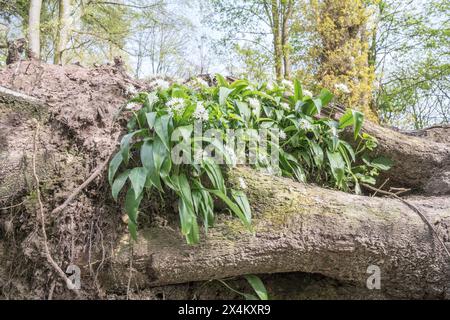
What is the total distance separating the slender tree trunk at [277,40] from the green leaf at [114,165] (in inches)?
232

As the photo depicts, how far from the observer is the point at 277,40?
7.98 metres

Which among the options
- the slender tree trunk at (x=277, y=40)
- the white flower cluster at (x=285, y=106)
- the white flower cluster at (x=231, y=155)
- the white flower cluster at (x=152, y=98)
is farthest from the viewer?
the slender tree trunk at (x=277, y=40)

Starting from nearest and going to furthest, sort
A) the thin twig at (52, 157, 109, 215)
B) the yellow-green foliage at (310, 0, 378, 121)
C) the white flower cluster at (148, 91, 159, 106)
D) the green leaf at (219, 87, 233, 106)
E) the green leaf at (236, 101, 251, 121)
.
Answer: the thin twig at (52, 157, 109, 215)
the white flower cluster at (148, 91, 159, 106)
the green leaf at (219, 87, 233, 106)
the green leaf at (236, 101, 251, 121)
the yellow-green foliage at (310, 0, 378, 121)

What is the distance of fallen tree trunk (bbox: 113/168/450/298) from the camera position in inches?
74.7

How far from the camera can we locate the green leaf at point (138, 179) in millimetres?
1748

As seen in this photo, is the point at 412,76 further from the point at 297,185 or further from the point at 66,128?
the point at 66,128

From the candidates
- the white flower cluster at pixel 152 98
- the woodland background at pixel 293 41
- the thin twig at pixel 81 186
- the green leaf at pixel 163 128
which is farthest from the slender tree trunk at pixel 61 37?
the green leaf at pixel 163 128

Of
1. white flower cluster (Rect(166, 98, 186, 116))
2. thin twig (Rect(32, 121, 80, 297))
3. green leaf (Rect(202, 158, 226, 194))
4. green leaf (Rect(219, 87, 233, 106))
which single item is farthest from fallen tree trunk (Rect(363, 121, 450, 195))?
thin twig (Rect(32, 121, 80, 297))

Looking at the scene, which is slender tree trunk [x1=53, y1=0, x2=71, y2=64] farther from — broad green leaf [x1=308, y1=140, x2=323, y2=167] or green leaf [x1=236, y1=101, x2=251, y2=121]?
broad green leaf [x1=308, y1=140, x2=323, y2=167]

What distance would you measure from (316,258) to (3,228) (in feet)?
5.74

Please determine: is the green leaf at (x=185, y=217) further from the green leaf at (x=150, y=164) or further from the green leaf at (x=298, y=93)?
the green leaf at (x=298, y=93)

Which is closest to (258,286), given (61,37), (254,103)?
(254,103)

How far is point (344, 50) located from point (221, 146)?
4.86 meters
